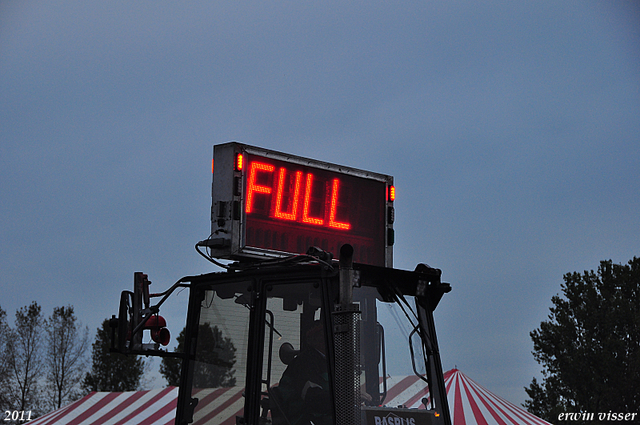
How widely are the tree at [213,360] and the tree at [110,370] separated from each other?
48.0m

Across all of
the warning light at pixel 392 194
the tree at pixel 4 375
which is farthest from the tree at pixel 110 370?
the warning light at pixel 392 194

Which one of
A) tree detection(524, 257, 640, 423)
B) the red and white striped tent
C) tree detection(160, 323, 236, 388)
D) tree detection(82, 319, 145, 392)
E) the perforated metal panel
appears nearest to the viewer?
the perforated metal panel

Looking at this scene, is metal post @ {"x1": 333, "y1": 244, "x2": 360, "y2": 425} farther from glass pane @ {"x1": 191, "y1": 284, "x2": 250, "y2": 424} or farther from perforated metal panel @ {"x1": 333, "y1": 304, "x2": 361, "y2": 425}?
glass pane @ {"x1": 191, "y1": 284, "x2": 250, "y2": 424}

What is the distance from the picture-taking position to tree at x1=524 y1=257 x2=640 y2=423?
35.8 m

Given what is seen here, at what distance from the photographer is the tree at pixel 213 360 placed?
543 cm

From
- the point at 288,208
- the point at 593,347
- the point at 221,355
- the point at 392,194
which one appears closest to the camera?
the point at 221,355

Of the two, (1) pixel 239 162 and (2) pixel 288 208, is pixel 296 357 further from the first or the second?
(1) pixel 239 162

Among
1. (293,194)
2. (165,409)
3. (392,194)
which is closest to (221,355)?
(293,194)

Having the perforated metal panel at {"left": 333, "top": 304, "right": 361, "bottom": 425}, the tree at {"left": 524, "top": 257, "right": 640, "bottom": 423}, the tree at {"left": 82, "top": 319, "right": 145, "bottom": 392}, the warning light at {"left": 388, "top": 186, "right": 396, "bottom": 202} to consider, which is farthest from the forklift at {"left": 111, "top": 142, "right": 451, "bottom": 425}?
the tree at {"left": 82, "top": 319, "right": 145, "bottom": 392}

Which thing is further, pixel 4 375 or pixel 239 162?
pixel 4 375

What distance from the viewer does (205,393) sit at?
18.7 ft

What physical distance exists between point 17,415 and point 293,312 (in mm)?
38415

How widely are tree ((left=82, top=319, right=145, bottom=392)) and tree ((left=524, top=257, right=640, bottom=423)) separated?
93.1 feet

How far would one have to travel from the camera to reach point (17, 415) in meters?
38.8
